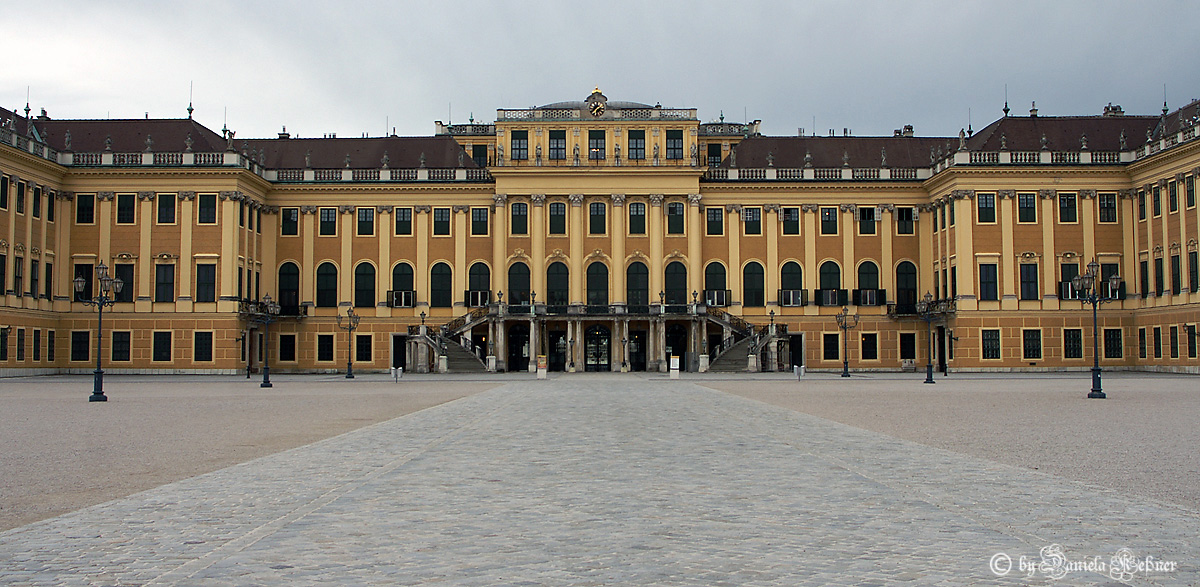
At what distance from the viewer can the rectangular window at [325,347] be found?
6944 centimetres

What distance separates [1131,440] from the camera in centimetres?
1705

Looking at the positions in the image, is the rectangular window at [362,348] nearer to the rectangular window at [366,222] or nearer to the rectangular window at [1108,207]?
the rectangular window at [366,222]

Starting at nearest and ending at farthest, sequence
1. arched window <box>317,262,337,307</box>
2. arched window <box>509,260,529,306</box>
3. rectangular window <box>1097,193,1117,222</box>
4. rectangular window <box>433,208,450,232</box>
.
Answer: rectangular window <box>1097,193,1117,222</box> < arched window <box>509,260,529,306</box> < arched window <box>317,262,337,307</box> < rectangular window <box>433,208,450,232</box>

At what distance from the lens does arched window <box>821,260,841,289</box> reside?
69.8 metres

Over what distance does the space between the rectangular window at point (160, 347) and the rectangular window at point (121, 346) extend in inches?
57.9

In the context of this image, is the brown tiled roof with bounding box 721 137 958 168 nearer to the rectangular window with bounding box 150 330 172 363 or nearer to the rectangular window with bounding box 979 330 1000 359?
the rectangular window with bounding box 979 330 1000 359

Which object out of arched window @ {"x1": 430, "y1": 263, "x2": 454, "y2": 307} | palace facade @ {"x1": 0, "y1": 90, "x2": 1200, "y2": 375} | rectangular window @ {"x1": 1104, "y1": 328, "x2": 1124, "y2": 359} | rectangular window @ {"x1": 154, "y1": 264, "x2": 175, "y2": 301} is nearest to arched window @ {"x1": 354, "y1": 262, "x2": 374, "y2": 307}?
palace facade @ {"x1": 0, "y1": 90, "x2": 1200, "y2": 375}

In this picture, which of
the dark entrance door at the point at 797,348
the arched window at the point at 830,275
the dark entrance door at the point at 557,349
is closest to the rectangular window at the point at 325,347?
the dark entrance door at the point at 557,349

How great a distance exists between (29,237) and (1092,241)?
207ft

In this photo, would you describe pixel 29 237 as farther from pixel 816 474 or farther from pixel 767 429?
pixel 816 474

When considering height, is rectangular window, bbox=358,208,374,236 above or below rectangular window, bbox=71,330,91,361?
above

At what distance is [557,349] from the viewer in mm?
69500

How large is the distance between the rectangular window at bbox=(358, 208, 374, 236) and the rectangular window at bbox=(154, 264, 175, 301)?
40.5ft

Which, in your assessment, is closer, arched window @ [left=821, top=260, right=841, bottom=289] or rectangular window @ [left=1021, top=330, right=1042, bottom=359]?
rectangular window @ [left=1021, top=330, right=1042, bottom=359]
